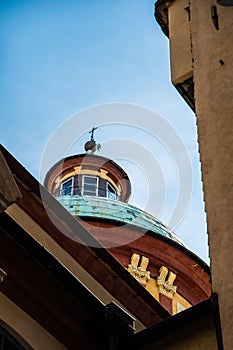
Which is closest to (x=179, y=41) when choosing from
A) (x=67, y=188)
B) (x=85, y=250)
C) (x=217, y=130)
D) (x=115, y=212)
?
(x=217, y=130)

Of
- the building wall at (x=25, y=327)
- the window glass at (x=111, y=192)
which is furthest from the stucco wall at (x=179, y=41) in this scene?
the window glass at (x=111, y=192)

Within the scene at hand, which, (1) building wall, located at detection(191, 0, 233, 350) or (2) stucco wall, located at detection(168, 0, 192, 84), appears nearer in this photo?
(1) building wall, located at detection(191, 0, 233, 350)

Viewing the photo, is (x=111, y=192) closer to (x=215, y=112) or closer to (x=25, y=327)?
(x=215, y=112)

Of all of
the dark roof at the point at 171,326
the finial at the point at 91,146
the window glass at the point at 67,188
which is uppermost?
the finial at the point at 91,146

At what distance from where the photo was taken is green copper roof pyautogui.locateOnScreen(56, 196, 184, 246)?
2523cm

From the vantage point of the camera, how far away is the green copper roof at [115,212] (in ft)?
82.8

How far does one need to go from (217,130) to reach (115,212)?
56.1 ft

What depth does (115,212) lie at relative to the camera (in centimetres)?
2609

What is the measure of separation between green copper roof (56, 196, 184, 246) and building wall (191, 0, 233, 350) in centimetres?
1459

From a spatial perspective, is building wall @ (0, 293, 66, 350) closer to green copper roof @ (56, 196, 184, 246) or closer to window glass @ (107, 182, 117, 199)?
green copper roof @ (56, 196, 184, 246)

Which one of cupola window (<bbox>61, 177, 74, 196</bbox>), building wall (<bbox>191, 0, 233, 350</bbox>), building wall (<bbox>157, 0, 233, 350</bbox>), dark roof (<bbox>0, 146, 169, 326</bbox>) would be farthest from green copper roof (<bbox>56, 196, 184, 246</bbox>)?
building wall (<bbox>191, 0, 233, 350</bbox>)

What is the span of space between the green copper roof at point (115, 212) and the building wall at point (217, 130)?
574 inches

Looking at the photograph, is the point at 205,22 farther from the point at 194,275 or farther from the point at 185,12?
the point at 194,275

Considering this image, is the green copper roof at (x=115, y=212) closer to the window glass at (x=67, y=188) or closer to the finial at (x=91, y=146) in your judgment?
the window glass at (x=67, y=188)
